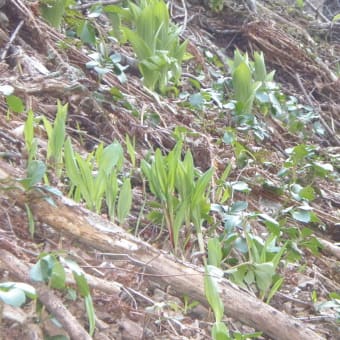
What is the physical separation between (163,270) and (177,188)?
323 mm

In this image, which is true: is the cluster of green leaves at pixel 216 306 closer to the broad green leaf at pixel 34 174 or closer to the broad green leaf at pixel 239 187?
the broad green leaf at pixel 34 174

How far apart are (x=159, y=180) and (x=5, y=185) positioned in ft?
1.45

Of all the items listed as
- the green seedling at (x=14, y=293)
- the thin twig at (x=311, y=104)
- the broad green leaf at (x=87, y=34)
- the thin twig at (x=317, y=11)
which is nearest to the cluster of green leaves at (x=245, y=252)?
the green seedling at (x=14, y=293)

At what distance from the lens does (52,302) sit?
1.29m

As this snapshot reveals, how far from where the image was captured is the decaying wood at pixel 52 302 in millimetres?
1273

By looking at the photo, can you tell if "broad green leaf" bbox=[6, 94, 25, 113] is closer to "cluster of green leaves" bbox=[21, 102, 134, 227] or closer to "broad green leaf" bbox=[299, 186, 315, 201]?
"cluster of green leaves" bbox=[21, 102, 134, 227]

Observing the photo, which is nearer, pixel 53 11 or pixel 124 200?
pixel 124 200

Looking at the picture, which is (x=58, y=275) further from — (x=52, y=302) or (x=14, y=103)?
(x=14, y=103)

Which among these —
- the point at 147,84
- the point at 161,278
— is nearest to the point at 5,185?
the point at 161,278

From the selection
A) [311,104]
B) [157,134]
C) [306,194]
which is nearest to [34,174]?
[157,134]

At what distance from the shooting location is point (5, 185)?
1546mm

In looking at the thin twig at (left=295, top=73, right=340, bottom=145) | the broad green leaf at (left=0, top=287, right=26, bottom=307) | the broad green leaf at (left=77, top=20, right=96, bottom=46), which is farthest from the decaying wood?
the thin twig at (left=295, top=73, right=340, bottom=145)

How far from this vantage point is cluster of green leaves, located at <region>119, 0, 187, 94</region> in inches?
113

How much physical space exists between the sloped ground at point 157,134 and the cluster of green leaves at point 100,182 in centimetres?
13
